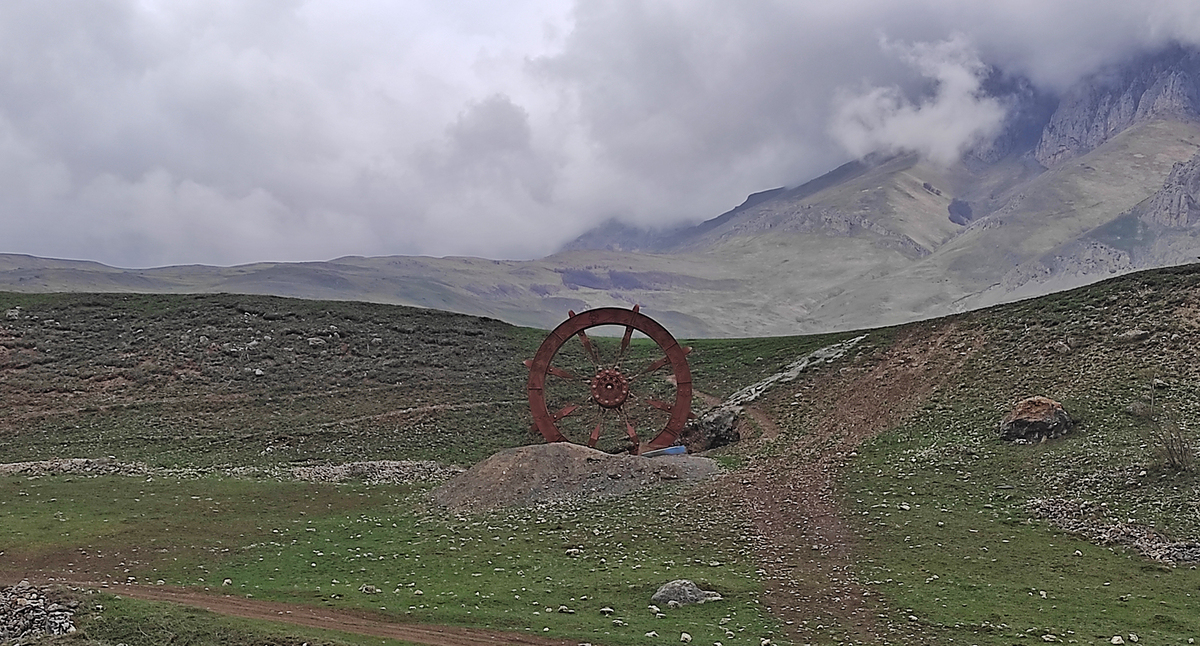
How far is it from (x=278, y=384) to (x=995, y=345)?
45.9 meters

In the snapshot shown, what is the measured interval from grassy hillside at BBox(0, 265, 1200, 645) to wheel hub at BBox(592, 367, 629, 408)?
6.59 m

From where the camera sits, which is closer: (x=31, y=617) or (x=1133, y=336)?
(x=31, y=617)

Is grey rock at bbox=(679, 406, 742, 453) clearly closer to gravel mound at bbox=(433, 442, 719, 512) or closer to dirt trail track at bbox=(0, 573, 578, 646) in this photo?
gravel mound at bbox=(433, 442, 719, 512)

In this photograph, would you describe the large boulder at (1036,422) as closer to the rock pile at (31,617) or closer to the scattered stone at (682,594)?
the scattered stone at (682,594)

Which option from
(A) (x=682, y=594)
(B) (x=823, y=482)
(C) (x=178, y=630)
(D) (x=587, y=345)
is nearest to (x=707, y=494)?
(B) (x=823, y=482)

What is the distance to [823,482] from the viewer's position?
35062mm

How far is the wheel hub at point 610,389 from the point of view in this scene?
44.7 meters

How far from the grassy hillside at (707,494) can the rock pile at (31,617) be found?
0.65 meters

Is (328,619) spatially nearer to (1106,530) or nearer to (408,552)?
(408,552)

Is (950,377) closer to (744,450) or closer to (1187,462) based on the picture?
(744,450)

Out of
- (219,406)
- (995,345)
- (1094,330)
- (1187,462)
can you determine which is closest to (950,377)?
(995,345)

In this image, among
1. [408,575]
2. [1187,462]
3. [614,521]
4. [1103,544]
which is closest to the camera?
[408,575]

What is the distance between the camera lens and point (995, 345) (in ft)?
157

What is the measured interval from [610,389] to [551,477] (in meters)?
11.2
